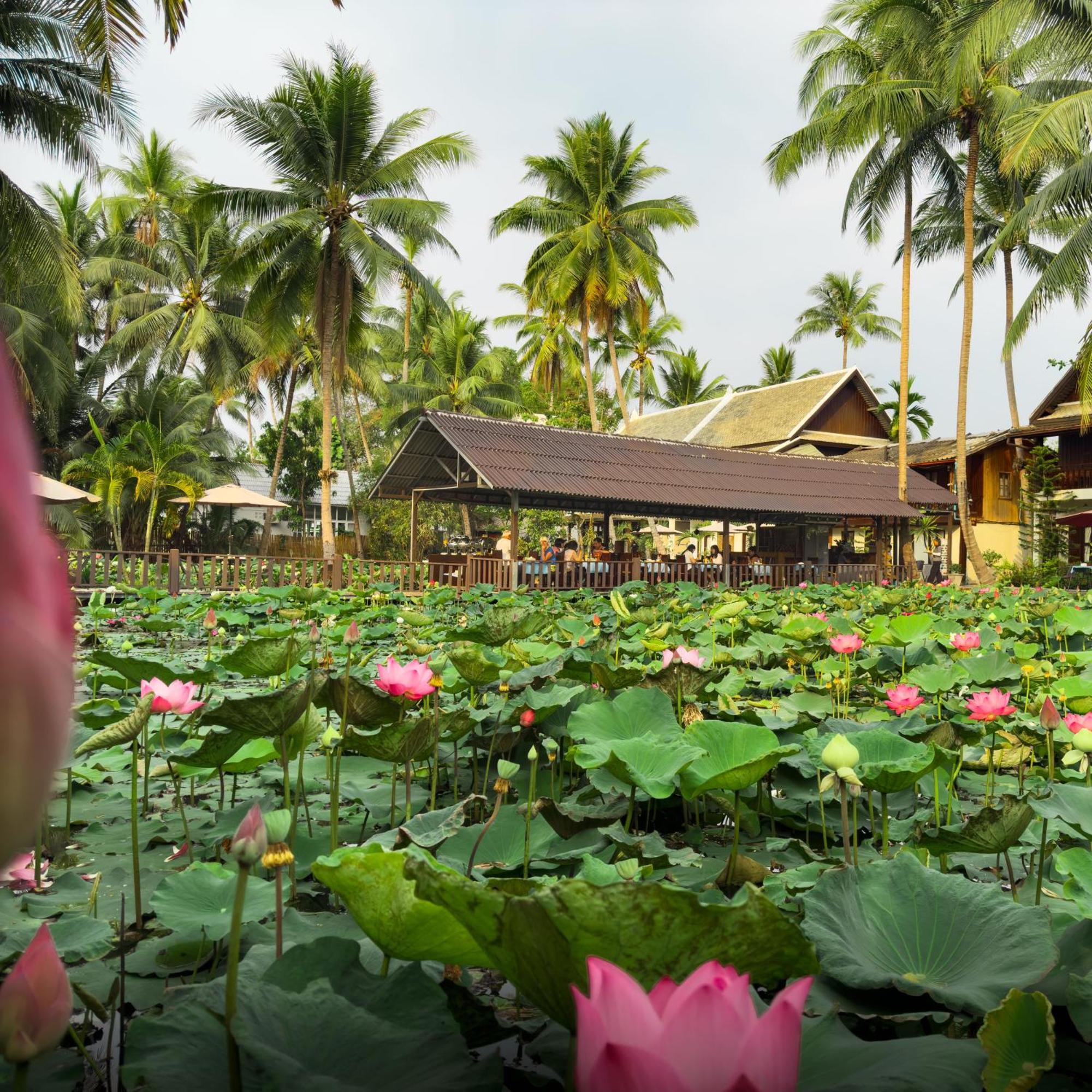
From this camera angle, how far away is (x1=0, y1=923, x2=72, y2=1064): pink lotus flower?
49 centimetres

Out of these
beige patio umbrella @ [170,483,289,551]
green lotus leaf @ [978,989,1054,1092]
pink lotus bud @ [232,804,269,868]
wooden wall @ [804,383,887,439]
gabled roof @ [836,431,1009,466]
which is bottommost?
green lotus leaf @ [978,989,1054,1092]

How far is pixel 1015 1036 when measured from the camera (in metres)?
0.71

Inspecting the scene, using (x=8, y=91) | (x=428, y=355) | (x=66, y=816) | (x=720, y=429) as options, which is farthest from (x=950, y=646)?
(x=428, y=355)

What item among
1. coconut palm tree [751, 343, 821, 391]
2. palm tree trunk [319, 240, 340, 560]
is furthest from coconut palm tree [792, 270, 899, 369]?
palm tree trunk [319, 240, 340, 560]

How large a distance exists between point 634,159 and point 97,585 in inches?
748

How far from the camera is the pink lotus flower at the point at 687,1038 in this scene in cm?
41

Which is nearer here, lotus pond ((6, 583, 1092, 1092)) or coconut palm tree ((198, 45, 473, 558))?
lotus pond ((6, 583, 1092, 1092))

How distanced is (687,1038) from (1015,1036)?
0.45 m

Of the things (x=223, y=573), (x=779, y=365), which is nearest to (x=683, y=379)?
(x=779, y=365)

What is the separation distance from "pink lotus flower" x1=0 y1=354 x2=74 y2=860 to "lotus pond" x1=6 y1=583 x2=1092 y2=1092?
0.5 inches

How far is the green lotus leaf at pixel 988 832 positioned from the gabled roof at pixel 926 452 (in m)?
23.0

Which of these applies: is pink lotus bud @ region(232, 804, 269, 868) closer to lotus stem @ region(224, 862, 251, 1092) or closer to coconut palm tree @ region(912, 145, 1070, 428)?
lotus stem @ region(224, 862, 251, 1092)

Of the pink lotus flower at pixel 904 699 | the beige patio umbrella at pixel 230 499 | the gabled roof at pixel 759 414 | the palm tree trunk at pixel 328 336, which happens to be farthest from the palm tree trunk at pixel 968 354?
the pink lotus flower at pixel 904 699

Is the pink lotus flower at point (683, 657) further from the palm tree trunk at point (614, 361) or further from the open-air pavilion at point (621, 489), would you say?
the palm tree trunk at point (614, 361)
